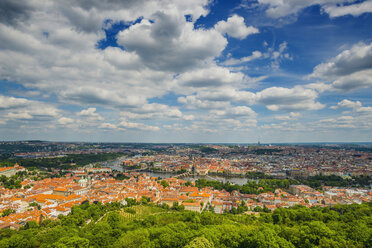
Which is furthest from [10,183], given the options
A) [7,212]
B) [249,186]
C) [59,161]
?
[249,186]

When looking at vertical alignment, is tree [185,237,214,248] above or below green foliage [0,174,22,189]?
above

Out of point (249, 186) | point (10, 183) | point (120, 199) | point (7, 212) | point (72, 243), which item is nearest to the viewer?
point (72, 243)

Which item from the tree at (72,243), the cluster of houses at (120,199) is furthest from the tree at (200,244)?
the cluster of houses at (120,199)

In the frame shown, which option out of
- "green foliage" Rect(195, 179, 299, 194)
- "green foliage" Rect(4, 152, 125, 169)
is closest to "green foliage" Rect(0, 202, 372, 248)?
"green foliage" Rect(195, 179, 299, 194)

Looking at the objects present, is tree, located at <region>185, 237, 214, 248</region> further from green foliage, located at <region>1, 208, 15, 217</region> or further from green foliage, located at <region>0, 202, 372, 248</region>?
green foliage, located at <region>1, 208, 15, 217</region>

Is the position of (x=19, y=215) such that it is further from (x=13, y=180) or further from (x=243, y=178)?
(x=243, y=178)

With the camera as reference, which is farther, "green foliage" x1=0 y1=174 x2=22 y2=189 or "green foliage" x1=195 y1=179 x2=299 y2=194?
"green foliage" x1=195 y1=179 x2=299 y2=194

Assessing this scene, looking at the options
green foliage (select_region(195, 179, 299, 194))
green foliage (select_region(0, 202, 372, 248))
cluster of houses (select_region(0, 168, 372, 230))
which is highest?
green foliage (select_region(0, 202, 372, 248))

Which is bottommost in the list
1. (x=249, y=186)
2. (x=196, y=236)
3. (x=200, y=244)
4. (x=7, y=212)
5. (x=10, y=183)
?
(x=249, y=186)

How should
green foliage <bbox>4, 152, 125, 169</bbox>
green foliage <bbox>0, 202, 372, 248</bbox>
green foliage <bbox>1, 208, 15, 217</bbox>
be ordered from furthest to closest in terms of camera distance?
green foliage <bbox>4, 152, 125, 169</bbox>
green foliage <bbox>1, 208, 15, 217</bbox>
green foliage <bbox>0, 202, 372, 248</bbox>

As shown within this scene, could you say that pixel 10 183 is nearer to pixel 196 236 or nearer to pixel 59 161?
pixel 59 161

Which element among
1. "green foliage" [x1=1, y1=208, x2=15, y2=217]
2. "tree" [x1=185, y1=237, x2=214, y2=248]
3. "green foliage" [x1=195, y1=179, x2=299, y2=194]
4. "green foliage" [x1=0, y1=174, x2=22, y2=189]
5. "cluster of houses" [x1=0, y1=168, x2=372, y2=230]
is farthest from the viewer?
"green foliage" [x1=195, y1=179, x2=299, y2=194]
